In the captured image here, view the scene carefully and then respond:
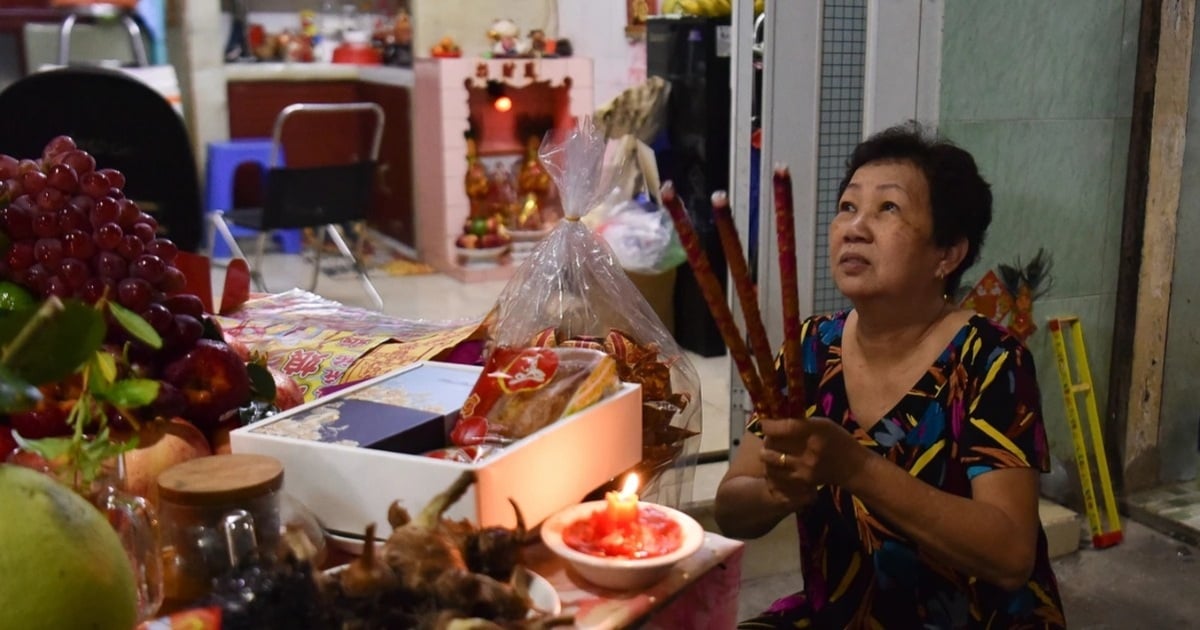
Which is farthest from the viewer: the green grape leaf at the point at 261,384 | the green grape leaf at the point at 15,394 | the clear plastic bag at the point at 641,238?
the clear plastic bag at the point at 641,238

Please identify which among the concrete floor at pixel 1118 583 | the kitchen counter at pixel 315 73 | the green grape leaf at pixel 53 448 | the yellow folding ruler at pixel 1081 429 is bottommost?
A: the concrete floor at pixel 1118 583

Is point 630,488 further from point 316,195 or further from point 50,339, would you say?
point 316,195

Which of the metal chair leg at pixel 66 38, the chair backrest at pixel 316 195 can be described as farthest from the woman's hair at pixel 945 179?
the metal chair leg at pixel 66 38

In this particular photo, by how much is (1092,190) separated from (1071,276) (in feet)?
0.76

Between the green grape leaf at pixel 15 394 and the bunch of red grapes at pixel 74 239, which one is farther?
the bunch of red grapes at pixel 74 239

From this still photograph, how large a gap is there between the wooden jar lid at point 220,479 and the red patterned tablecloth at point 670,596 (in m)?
0.23

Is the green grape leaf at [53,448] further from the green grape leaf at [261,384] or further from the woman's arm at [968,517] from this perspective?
the woman's arm at [968,517]

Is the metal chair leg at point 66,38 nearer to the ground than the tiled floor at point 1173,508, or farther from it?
farther from it

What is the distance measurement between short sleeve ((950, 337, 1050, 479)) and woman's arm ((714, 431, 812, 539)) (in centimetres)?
25

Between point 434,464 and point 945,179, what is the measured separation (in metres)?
0.88

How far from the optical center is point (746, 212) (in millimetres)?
2764

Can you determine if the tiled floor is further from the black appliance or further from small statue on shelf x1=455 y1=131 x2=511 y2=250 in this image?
small statue on shelf x1=455 y1=131 x2=511 y2=250

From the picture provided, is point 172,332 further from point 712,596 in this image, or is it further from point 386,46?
point 386,46

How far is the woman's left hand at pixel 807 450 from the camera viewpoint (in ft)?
3.43
